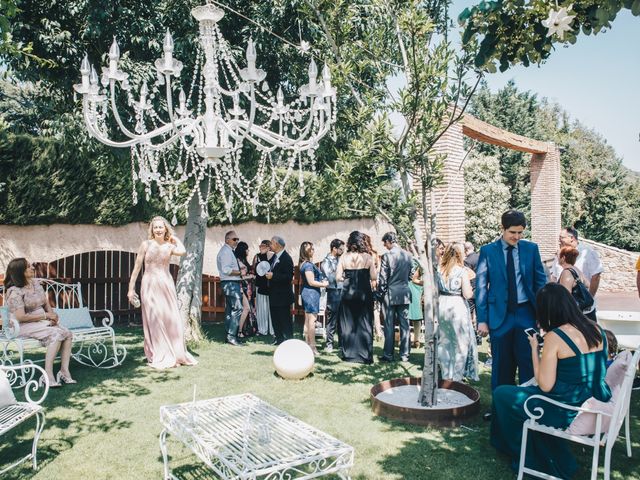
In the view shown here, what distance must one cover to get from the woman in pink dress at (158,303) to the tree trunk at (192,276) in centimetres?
152

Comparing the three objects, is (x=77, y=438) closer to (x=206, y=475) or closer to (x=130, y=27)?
(x=206, y=475)

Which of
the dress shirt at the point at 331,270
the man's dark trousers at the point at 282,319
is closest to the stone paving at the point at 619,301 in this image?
the dress shirt at the point at 331,270

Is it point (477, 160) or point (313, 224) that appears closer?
point (313, 224)

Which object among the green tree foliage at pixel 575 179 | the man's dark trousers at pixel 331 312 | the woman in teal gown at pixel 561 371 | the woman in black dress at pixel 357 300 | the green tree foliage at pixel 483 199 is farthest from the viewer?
the green tree foliage at pixel 575 179

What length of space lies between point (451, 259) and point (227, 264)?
4.20 meters

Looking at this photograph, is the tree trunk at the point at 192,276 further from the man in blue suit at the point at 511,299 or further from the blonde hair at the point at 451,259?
the man in blue suit at the point at 511,299

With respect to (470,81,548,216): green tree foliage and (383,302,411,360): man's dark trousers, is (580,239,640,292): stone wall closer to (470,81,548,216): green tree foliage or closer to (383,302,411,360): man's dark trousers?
(470,81,548,216): green tree foliage

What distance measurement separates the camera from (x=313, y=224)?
14922mm

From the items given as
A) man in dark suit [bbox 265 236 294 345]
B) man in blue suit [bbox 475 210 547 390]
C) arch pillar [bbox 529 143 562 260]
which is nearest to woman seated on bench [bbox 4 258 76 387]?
man in dark suit [bbox 265 236 294 345]

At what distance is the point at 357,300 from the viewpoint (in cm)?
748

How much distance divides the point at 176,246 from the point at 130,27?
3.41 m

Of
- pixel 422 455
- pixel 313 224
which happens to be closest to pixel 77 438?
pixel 422 455

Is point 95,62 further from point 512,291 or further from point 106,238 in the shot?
point 512,291

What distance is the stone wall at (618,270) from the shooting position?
61.8 feet
